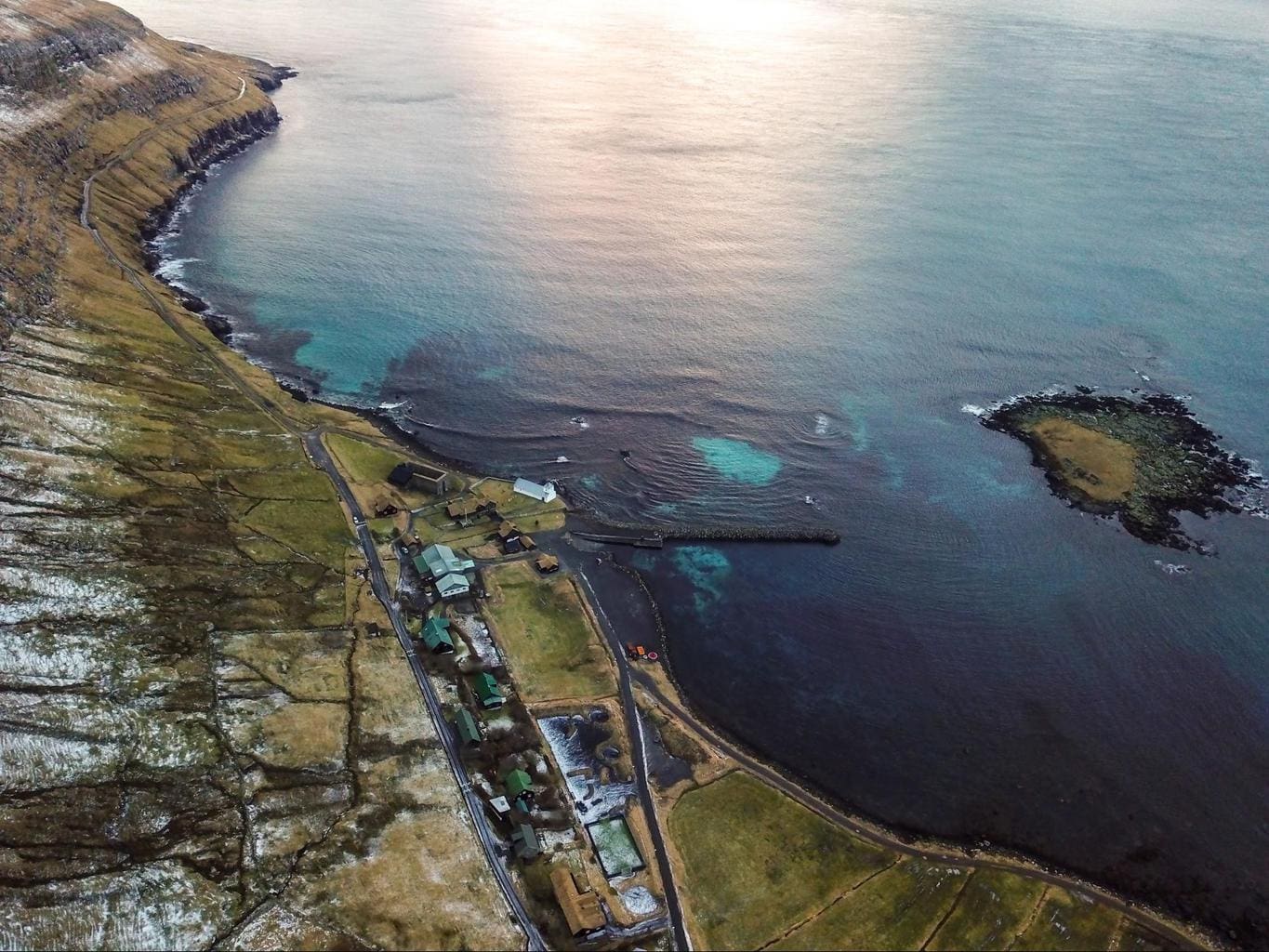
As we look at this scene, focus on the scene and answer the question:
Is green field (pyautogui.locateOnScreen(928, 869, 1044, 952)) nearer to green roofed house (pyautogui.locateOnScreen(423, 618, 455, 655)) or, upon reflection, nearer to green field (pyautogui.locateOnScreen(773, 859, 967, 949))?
green field (pyautogui.locateOnScreen(773, 859, 967, 949))

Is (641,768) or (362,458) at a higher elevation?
(362,458)

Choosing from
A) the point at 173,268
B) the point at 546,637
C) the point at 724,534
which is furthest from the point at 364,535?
the point at 173,268

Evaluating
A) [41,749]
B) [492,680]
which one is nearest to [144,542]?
[41,749]

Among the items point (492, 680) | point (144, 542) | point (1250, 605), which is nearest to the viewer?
point (492, 680)

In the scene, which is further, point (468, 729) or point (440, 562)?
point (440, 562)

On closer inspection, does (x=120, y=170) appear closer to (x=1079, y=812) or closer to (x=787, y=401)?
(x=787, y=401)

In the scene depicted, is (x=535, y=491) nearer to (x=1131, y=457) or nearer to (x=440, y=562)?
(x=440, y=562)
